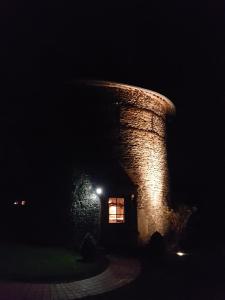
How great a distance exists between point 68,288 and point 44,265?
2030 mm

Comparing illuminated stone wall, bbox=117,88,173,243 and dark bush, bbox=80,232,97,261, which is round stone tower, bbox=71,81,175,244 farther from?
dark bush, bbox=80,232,97,261

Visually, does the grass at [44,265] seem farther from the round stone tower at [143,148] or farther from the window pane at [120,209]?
the round stone tower at [143,148]

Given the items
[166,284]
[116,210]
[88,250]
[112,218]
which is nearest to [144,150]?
[116,210]

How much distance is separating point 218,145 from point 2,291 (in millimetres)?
22838

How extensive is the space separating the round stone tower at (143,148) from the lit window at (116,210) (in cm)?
78

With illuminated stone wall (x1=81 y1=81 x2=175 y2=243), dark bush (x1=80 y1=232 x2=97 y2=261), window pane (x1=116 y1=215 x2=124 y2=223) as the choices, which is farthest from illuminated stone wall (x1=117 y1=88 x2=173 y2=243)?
dark bush (x1=80 y1=232 x2=97 y2=261)

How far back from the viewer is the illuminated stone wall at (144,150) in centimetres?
1554

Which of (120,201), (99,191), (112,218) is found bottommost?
(112,218)

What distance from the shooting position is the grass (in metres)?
9.05

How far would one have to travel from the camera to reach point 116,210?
1510 centimetres

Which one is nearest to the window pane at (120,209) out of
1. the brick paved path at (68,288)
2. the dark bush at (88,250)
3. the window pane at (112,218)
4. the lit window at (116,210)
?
the lit window at (116,210)

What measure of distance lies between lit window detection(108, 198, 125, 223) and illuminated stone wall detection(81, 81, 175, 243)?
30.9 inches

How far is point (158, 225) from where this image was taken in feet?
53.8

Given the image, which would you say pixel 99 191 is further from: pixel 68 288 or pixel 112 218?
pixel 68 288
